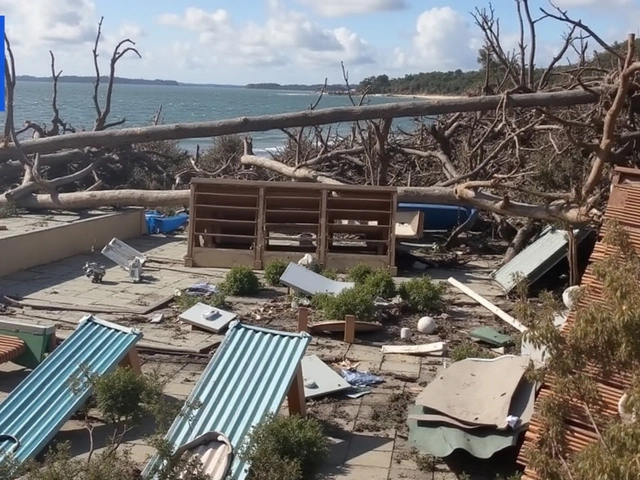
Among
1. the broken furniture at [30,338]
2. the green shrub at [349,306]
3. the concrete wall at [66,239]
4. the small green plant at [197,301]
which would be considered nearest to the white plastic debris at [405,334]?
the green shrub at [349,306]

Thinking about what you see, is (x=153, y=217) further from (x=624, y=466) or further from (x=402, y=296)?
(x=624, y=466)

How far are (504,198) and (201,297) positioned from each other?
4.30m

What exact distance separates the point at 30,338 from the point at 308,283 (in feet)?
12.9

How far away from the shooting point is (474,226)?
50.2 ft

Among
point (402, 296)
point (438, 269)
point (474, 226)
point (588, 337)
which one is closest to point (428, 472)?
point (588, 337)

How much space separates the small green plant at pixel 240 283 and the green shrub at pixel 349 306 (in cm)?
166

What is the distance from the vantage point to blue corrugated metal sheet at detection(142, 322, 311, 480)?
5.70 metres

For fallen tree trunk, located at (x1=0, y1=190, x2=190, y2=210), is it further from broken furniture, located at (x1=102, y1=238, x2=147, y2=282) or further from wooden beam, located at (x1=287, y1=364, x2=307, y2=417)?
wooden beam, located at (x1=287, y1=364, x2=307, y2=417)

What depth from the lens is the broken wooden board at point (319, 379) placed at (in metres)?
7.14

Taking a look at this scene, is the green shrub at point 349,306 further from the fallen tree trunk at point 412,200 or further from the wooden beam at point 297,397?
the fallen tree trunk at point 412,200

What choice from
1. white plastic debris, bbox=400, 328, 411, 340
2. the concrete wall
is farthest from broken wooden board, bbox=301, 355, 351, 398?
the concrete wall

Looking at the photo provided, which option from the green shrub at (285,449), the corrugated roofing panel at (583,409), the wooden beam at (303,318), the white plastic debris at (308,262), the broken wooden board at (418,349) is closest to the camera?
the corrugated roofing panel at (583,409)

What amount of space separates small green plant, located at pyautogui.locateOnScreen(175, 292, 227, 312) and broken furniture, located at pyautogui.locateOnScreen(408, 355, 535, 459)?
→ 4446 millimetres

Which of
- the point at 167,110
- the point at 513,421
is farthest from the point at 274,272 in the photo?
the point at 167,110
